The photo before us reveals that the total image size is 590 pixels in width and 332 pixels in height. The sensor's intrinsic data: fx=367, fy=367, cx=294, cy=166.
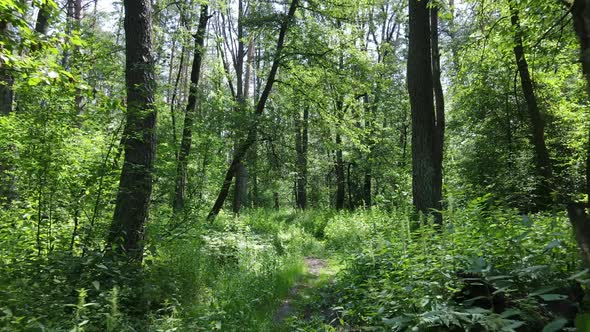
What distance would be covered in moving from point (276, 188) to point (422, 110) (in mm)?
5549

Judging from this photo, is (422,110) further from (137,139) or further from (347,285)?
(137,139)

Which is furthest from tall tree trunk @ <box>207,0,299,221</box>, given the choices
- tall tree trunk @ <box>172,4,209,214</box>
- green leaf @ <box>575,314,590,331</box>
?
green leaf @ <box>575,314,590,331</box>

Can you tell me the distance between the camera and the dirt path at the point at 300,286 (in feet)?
18.0

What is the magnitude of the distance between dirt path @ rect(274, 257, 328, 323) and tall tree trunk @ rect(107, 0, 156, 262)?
2239 millimetres

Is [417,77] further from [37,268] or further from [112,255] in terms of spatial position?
[37,268]

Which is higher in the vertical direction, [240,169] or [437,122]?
[437,122]

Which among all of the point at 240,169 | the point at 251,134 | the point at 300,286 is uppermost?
the point at 251,134

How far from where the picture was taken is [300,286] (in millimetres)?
6918

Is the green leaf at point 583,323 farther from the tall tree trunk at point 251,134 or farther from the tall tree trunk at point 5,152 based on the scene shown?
the tall tree trunk at point 251,134

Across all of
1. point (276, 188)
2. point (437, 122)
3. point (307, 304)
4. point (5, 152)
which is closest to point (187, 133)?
point (276, 188)

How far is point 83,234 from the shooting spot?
5.13m

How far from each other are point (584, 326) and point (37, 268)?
468 cm

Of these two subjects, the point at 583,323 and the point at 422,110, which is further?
the point at 422,110

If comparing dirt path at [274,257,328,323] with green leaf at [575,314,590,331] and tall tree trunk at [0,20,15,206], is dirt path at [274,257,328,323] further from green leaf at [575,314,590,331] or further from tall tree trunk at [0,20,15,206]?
green leaf at [575,314,590,331]
